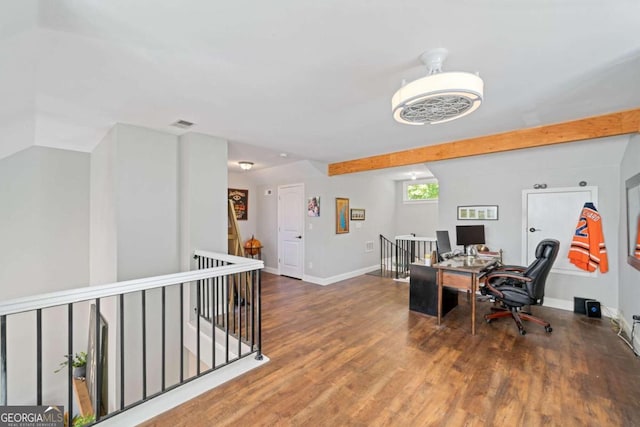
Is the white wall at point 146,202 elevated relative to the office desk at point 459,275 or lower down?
elevated

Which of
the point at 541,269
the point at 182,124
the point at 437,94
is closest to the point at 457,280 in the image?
the point at 541,269

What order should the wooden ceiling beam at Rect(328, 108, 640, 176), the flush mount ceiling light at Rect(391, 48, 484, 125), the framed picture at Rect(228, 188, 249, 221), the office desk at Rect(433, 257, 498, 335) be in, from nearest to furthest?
the flush mount ceiling light at Rect(391, 48, 484, 125)
the wooden ceiling beam at Rect(328, 108, 640, 176)
the office desk at Rect(433, 257, 498, 335)
the framed picture at Rect(228, 188, 249, 221)

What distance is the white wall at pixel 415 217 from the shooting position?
7117 millimetres

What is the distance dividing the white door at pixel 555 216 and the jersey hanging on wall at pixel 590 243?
181 mm

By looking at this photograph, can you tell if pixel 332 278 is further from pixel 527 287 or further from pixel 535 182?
pixel 535 182

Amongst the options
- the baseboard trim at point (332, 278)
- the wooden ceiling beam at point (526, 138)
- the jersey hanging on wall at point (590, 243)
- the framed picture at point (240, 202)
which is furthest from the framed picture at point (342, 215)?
the jersey hanging on wall at point (590, 243)

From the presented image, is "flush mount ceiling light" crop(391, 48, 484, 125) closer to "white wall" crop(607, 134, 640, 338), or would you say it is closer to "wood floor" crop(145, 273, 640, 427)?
"wood floor" crop(145, 273, 640, 427)

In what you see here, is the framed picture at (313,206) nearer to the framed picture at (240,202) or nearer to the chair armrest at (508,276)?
the framed picture at (240,202)

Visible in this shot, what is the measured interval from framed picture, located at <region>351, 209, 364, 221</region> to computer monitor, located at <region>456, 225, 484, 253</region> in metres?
2.32

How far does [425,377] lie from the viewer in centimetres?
230

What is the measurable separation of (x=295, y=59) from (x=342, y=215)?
13.9 ft

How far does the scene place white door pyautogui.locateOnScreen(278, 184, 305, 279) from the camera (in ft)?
19.4

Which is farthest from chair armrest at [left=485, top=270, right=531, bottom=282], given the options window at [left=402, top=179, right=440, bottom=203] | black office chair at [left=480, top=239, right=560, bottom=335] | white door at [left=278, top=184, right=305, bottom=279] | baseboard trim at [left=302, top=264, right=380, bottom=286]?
window at [left=402, top=179, right=440, bottom=203]

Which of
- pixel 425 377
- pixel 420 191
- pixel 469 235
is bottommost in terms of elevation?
pixel 425 377
